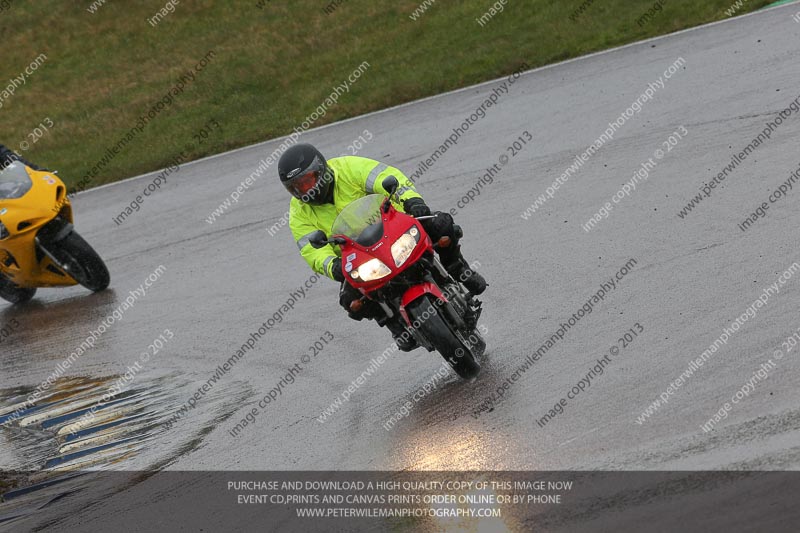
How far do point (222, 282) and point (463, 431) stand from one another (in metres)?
6.34

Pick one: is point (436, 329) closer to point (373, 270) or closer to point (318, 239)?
point (373, 270)

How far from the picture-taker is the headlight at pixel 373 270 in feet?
25.7

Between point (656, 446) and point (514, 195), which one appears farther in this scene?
point (514, 195)

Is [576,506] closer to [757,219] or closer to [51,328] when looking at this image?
[757,219]

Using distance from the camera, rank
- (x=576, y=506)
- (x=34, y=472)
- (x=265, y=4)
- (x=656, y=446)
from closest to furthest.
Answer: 1. (x=576, y=506)
2. (x=656, y=446)
3. (x=34, y=472)
4. (x=265, y=4)

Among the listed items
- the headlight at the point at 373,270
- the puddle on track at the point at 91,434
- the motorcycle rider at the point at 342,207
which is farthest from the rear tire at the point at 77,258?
the headlight at the point at 373,270

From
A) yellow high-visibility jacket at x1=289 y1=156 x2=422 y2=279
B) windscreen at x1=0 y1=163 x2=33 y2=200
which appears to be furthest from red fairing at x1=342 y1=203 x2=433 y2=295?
windscreen at x1=0 y1=163 x2=33 y2=200

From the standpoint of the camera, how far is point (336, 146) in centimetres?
1811

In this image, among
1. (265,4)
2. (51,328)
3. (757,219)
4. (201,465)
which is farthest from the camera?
(265,4)

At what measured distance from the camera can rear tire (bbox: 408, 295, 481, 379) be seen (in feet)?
25.4

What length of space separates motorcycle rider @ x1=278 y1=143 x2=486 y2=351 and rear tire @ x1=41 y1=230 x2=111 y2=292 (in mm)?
5215

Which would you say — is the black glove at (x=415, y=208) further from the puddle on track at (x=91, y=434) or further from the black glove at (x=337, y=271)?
the puddle on track at (x=91, y=434)

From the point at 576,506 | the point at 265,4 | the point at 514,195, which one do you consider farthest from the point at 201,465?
A: the point at 265,4

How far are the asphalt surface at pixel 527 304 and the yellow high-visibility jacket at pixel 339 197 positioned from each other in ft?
3.56
